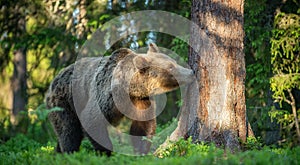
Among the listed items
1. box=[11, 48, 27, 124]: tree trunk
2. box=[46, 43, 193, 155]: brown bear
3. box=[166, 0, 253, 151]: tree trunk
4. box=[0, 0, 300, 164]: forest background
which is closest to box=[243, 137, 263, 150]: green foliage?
box=[166, 0, 253, 151]: tree trunk

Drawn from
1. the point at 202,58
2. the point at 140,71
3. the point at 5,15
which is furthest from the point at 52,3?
the point at 202,58

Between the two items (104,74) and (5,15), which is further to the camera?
(5,15)

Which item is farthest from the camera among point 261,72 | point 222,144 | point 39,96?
point 39,96

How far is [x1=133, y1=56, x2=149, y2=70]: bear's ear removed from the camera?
6945 mm

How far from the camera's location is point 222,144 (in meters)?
5.84

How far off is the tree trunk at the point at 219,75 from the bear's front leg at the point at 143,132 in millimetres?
1133

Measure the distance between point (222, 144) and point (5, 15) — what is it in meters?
8.38

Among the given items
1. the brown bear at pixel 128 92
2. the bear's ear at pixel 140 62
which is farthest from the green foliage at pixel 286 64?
the bear's ear at pixel 140 62

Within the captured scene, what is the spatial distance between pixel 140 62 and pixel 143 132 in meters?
1.10

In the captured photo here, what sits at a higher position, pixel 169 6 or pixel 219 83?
pixel 169 6

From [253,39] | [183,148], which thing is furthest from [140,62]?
[253,39]

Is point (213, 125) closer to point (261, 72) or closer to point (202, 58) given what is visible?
point (202, 58)

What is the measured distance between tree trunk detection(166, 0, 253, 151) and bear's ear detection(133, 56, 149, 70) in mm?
1032

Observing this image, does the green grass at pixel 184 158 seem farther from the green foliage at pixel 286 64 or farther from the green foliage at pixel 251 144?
the green foliage at pixel 286 64
